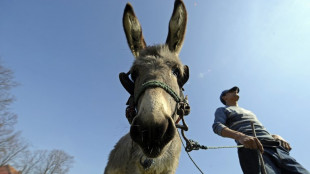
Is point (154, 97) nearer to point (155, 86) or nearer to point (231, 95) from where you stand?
point (155, 86)

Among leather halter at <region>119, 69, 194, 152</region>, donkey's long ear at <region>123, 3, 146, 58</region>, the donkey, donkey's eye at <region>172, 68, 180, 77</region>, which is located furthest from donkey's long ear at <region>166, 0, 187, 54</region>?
leather halter at <region>119, 69, 194, 152</region>

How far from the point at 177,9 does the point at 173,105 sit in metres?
2.13

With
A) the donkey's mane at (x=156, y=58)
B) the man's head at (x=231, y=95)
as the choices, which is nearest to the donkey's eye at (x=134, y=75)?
the donkey's mane at (x=156, y=58)

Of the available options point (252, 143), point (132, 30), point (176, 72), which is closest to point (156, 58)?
point (176, 72)

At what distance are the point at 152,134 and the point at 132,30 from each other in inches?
106

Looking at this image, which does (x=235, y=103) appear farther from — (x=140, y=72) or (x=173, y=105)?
(x=140, y=72)

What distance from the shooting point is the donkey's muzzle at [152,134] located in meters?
1.71

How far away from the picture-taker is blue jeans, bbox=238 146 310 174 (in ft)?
7.81

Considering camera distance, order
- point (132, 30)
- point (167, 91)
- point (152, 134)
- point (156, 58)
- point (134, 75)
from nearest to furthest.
Answer: 1. point (152, 134)
2. point (167, 91)
3. point (156, 58)
4. point (134, 75)
5. point (132, 30)

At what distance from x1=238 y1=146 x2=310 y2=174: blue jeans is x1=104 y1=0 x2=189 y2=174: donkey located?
106 centimetres

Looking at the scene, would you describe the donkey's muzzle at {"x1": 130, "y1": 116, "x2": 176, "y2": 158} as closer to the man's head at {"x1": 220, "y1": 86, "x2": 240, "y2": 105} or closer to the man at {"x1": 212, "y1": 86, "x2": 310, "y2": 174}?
the man at {"x1": 212, "y1": 86, "x2": 310, "y2": 174}

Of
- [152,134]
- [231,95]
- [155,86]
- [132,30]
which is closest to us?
[152,134]

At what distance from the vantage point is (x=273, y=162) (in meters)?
2.54

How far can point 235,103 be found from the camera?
3623mm
